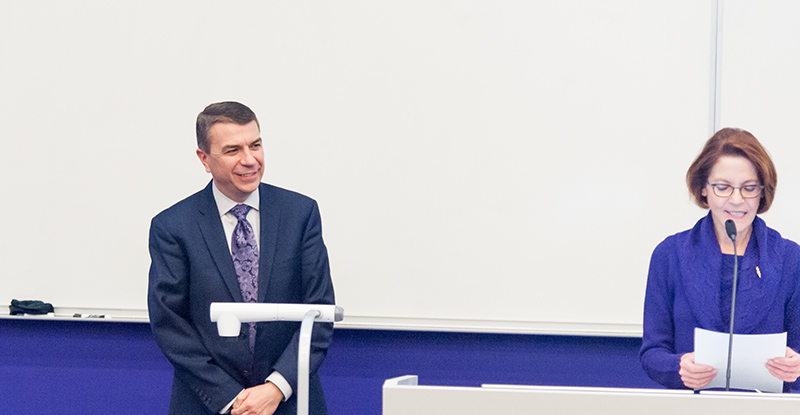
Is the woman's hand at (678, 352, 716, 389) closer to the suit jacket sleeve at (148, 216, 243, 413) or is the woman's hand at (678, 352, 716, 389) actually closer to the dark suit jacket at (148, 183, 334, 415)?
the dark suit jacket at (148, 183, 334, 415)

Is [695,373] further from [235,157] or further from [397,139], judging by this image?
[397,139]

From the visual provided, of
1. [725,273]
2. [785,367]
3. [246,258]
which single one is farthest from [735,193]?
[246,258]

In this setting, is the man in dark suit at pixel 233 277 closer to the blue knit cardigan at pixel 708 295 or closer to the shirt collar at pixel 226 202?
the shirt collar at pixel 226 202

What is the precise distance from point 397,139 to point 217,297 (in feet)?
3.77

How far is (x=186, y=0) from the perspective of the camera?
3.10m

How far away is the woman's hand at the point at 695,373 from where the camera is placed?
174cm

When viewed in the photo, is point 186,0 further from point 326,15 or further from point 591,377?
point 591,377

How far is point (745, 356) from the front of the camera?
170cm

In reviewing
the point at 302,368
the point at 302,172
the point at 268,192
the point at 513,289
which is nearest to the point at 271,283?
the point at 268,192

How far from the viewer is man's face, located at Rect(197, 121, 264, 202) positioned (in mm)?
2188

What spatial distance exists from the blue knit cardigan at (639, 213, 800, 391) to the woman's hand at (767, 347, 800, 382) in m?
0.20

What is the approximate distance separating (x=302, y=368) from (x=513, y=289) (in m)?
1.62

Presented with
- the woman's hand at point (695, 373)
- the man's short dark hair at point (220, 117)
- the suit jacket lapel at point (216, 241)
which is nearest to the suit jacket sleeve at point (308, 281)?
the suit jacket lapel at point (216, 241)

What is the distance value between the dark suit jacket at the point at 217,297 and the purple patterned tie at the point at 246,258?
29 millimetres
